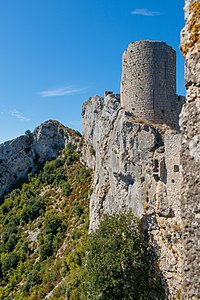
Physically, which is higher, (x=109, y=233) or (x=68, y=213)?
(x=68, y=213)

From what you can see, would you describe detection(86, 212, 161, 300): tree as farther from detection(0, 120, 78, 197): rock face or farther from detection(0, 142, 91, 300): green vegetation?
detection(0, 120, 78, 197): rock face

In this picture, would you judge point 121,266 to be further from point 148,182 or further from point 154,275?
point 148,182

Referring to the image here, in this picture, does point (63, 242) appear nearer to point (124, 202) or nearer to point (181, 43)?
point (124, 202)

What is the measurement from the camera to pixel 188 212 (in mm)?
3338

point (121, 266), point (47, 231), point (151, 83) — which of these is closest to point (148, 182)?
point (121, 266)

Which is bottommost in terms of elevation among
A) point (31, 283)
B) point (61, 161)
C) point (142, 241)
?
point (31, 283)

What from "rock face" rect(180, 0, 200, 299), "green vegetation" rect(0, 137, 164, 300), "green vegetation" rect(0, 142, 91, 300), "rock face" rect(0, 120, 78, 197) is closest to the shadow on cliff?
"green vegetation" rect(0, 137, 164, 300)

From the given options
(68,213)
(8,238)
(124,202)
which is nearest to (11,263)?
(8,238)

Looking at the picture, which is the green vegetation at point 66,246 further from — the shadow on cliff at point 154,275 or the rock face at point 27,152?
the rock face at point 27,152

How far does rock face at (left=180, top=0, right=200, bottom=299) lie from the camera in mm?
3223

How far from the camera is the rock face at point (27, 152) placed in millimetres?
59000

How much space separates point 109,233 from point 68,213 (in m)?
25.4

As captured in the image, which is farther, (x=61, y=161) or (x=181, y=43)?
(x=61, y=161)

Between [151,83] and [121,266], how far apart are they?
9701 millimetres
